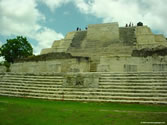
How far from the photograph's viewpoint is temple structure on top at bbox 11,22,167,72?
38.0 ft

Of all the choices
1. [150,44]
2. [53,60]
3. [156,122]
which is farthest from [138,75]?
[150,44]

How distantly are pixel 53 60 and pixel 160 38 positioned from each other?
13872 millimetres

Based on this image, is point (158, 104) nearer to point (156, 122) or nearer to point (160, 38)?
point (156, 122)

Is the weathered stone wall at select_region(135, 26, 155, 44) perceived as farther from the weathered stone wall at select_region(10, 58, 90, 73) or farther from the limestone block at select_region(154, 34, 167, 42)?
the weathered stone wall at select_region(10, 58, 90, 73)

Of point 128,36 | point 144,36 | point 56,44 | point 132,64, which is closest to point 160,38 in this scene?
point 144,36

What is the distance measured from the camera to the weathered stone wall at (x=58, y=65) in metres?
12.9

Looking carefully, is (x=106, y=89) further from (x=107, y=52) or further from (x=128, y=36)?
(x=128, y=36)

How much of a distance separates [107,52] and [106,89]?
8.60 m

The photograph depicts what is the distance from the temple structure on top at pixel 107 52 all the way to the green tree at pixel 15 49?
8675 mm

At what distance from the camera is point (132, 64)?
1169 centimetres

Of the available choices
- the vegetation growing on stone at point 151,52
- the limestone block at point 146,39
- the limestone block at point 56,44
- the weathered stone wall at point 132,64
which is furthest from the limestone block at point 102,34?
the vegetation growing on stone at point 151,52

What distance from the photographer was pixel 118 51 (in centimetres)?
1658

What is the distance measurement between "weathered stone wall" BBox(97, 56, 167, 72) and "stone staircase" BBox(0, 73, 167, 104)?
2.19m

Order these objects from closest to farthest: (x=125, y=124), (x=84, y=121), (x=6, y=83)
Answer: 1. (x=125, y=124)
2. (x=84, y=121)
3. (x=6, y=83)
